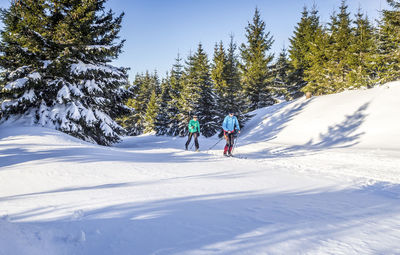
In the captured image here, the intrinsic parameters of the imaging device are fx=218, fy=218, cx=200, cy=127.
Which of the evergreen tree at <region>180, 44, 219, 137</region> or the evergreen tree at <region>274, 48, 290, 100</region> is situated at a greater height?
the evergreen tree at <region>274, 48, 290, 100</region>

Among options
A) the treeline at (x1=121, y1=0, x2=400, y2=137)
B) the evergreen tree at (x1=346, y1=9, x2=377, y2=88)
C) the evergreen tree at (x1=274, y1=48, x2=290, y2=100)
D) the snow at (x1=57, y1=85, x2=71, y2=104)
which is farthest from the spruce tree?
the snow at (x1=57, y1=85, x2=71, y2=104)

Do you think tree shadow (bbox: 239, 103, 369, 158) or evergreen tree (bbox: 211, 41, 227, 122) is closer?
tree shadow (bbox: 239, 103, 369, 158)

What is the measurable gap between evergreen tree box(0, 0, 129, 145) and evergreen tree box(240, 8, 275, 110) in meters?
19.3

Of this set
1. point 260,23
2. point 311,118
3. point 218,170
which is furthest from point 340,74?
point 218,170

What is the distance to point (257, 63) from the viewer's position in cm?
2897

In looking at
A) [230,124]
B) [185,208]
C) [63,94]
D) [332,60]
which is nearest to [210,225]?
[185,208]

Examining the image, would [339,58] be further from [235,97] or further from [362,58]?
[235,97]

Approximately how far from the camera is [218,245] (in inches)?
82.5

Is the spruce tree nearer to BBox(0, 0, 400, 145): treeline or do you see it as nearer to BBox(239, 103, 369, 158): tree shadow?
BBox(0, 0, 400, 145): treeline

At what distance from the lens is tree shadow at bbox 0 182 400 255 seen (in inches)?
81.3

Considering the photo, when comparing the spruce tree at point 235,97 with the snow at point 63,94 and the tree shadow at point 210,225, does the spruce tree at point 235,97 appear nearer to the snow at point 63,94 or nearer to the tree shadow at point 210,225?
the snow at point 63,94

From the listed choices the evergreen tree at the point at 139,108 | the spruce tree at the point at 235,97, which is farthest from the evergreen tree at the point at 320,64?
the evergreen tree at the point at 139,108

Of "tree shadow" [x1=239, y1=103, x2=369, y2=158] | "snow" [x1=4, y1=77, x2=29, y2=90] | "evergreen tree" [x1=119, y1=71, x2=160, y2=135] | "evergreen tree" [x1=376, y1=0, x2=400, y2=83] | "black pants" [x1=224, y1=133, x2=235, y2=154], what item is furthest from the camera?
"evergreen tree" [x1=119, y1=71, x2=160, y2=135]

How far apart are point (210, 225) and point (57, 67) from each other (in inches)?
529
